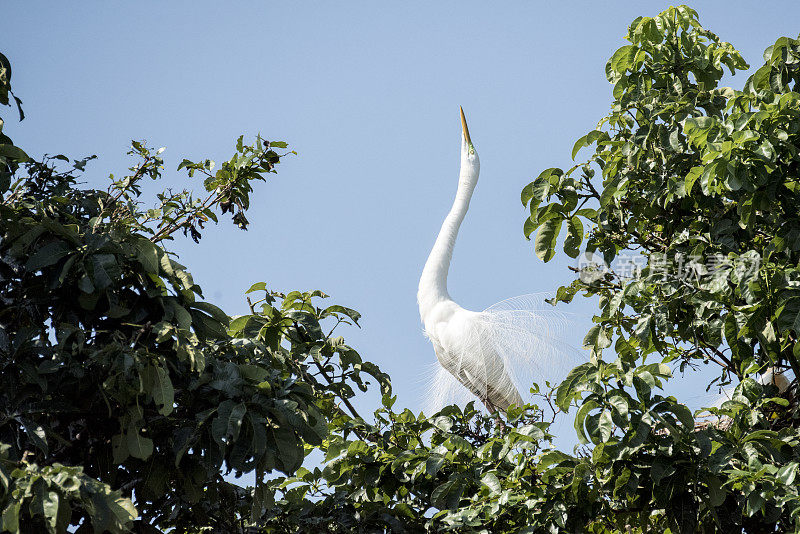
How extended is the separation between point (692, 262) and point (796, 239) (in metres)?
0.48

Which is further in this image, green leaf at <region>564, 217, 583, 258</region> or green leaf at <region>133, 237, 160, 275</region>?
green leaf at <region>564, 217, 583, 258</region>

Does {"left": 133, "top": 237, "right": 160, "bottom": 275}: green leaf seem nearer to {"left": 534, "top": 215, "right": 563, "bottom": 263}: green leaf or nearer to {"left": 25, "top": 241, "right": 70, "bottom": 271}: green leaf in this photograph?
{"left": 25, "top": 241, "right": 70, "bottom": 271}: green leaf

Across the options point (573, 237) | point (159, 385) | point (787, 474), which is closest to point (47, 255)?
point (159, 385)

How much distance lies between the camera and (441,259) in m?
8.30

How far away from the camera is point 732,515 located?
3.18m

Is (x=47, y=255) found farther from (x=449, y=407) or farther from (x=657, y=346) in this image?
(x=657, y=346)

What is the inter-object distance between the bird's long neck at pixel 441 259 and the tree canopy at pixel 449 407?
160 inches

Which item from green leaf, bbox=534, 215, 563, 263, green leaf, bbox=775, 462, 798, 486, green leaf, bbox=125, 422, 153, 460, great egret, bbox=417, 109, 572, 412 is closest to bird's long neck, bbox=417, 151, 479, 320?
great egret, bbox=417, 109, 572, 412

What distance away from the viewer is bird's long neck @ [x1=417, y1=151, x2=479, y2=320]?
26.6 feet

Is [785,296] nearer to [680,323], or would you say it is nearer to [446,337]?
[680,323]

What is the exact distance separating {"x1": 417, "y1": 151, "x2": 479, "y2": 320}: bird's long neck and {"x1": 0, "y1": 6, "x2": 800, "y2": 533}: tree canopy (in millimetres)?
4066

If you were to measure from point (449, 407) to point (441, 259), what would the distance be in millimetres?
4583

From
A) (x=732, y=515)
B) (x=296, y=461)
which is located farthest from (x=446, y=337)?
(x=296, y=461)

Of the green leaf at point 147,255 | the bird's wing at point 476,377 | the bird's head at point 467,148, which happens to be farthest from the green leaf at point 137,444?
the bird's head at point 467,148
